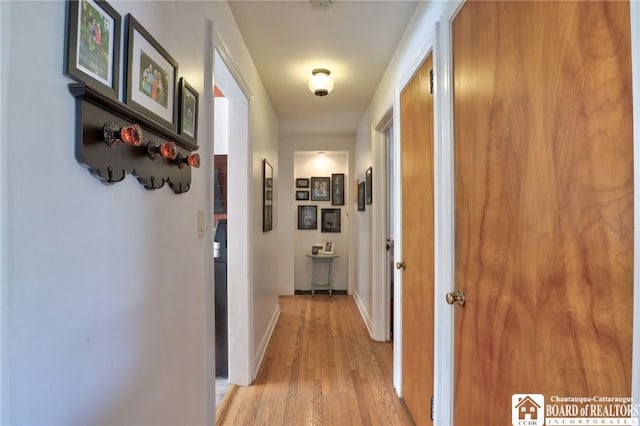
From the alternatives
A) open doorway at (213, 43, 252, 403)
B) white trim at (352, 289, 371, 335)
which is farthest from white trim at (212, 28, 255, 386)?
white trim at (352, 289, 371, 335)

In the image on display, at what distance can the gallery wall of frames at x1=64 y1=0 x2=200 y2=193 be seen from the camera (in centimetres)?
67

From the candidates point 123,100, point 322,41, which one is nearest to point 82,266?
point 123,100

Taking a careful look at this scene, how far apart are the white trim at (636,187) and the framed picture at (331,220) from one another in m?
4.39

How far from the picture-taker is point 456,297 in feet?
4.15

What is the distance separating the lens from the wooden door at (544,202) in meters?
0.62

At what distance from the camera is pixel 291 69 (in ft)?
8.30

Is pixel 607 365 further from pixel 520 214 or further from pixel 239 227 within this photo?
pixel 239 227

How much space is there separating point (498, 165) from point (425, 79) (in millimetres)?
840

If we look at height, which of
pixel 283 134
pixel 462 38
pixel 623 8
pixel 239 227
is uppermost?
pixel 283 134

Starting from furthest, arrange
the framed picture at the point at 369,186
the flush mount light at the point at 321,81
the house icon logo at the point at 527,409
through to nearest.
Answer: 1. the framed picture at the point at 369,186
2. the flush mount light at the point at 321,81
3. the house icon logo at the point at 527,409

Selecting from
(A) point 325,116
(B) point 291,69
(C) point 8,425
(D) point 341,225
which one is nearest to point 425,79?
(B) point 291,69

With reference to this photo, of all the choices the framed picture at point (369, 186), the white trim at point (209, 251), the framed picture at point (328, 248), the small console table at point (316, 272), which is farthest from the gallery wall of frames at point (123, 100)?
the framed picture at point (328, 248)

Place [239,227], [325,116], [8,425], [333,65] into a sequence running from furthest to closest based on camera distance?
[325,116]
[333,65]
[239,227]
[8,425]

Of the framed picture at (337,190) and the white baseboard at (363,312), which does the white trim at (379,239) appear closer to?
the white baseboard at (363,312)
